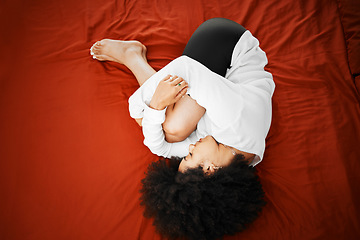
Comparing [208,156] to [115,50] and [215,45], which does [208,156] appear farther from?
[115,50]

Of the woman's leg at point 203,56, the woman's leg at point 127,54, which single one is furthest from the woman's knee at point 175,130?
the woman's leg at point 127,54

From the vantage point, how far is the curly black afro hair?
787 millimetres

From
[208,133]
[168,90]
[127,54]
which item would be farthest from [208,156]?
[127,54]

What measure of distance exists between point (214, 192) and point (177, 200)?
13 cm

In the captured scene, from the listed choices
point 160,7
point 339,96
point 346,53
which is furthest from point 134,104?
point 346,53

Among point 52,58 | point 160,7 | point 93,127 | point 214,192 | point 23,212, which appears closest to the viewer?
point 214,192

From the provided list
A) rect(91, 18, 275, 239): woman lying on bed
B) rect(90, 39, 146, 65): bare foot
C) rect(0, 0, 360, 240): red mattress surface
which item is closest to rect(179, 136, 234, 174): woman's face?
rect(91, 18, 275, 239): woman lying on bed

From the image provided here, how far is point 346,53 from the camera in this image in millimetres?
1266

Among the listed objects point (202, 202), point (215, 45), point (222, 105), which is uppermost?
point (215, 45)

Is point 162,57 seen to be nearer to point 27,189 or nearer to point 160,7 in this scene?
point 160,7

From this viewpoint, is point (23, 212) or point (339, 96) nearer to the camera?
point (23, 212)

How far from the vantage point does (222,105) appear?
88 cm

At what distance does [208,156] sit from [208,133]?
0.18 m

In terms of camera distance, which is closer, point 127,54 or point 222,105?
point 222,105
